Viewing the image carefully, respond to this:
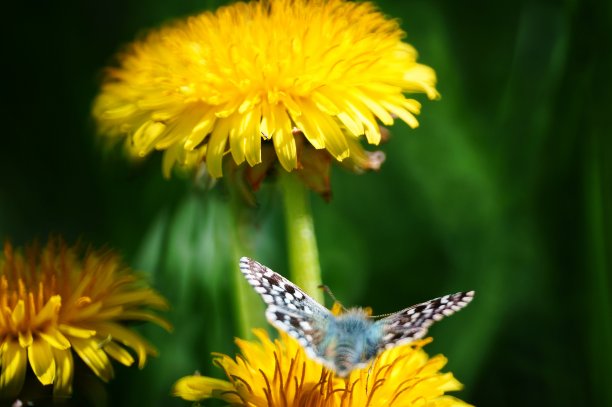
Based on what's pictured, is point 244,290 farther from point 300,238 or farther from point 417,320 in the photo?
point 417,320

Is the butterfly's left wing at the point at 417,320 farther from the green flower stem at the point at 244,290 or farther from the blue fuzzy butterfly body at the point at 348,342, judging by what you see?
the green flower stem at the point at 244,290

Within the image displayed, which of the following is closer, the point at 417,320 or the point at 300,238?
the point at 417,320

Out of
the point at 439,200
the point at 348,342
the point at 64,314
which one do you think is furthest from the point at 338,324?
the point at 439,200

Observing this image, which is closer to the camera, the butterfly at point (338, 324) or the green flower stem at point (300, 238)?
the butterfly at point (338, 324)

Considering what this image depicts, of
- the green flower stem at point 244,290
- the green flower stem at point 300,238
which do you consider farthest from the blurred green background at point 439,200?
the green flower stem at point 300,238

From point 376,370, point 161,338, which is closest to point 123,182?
point 161,338

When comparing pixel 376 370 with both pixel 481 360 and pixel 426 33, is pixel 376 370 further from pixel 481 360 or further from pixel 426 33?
pixel 426 33
